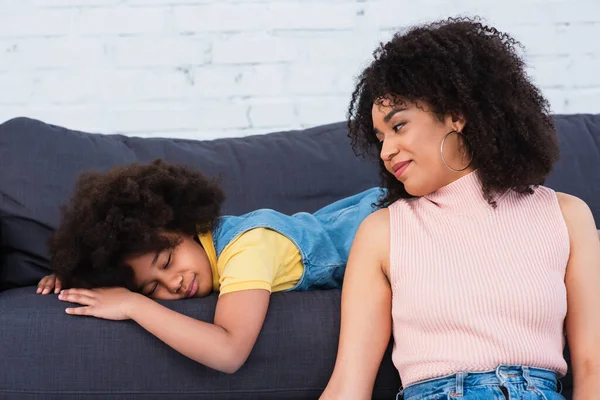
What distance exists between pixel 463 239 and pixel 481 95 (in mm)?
265

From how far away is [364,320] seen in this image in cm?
140

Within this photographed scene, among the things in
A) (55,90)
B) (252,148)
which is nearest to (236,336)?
(252,148)

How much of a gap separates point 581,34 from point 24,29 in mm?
1777

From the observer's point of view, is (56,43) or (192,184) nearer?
(192,184)

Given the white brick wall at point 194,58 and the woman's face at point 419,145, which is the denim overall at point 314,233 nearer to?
the woman's face at point 419,145

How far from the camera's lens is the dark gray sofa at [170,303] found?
4.72 feet

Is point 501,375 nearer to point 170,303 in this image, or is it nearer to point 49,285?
point 170,303

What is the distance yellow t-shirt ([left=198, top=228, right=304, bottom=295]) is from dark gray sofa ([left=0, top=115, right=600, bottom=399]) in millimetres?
65

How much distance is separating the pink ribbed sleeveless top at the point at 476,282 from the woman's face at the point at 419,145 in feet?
0.11

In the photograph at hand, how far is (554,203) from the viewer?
1.42 meters

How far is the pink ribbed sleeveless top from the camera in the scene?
129 cm

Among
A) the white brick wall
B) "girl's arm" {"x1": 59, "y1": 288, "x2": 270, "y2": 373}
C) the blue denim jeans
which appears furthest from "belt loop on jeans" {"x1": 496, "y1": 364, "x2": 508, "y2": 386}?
the white brick wall

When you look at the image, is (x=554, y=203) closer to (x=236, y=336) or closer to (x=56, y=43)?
(x=236, y=336)

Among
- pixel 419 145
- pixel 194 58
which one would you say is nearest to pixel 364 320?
pixel 419 145
